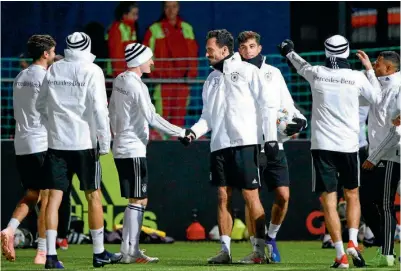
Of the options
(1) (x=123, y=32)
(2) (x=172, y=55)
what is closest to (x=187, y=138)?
(2) (x=172, y=55)

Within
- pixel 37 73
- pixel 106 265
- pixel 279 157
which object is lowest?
pixel 106 265

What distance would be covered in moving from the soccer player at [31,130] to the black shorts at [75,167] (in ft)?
4.47

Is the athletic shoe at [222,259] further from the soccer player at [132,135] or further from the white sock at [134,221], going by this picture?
the white sock at [134,221]

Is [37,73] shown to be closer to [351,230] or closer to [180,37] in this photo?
[351,230]

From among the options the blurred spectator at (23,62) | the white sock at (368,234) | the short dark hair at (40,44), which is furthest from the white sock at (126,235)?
the blurred spectator at (23,62)

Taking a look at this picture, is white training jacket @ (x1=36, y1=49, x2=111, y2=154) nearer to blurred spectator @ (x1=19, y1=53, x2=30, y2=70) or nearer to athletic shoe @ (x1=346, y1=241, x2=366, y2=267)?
athletic shoe @ (x1=346, y1=241, x2=366, y2=267)

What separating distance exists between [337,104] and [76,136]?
245cm

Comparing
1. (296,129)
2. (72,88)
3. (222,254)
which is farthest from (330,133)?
(72,88)

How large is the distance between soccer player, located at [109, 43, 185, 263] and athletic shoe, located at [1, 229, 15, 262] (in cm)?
109

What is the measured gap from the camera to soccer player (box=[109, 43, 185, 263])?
13.5 m

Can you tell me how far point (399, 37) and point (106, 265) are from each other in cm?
784

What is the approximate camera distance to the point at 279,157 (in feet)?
45.9

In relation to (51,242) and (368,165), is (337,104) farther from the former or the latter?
(51,242)

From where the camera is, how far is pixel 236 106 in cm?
1300
